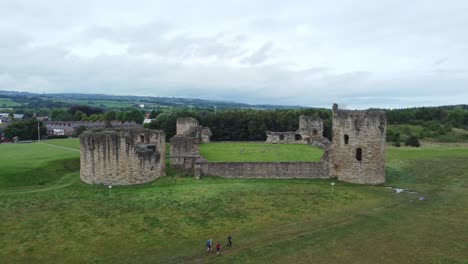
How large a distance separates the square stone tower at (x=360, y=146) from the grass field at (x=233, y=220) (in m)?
1.23

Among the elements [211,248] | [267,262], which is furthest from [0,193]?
[267,262]

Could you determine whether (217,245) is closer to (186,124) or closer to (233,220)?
(233,220)

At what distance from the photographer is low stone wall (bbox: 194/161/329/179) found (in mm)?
28875

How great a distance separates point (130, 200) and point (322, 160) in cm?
1516

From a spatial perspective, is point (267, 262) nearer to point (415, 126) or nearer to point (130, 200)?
point (130, 200)

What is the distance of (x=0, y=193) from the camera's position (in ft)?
80.3

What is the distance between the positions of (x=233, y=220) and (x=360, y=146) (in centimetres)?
1309

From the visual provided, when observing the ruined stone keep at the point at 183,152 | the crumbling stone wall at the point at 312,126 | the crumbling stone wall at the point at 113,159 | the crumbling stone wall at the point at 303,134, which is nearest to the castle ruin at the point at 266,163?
the crumbling stone wall at the point at 113,159

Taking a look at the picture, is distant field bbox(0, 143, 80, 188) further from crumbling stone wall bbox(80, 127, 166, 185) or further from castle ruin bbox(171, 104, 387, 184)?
castle ruin bbox(171, 104, 387, 184)

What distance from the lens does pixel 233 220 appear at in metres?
19.8

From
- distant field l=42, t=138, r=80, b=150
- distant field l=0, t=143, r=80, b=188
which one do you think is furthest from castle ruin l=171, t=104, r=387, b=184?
distant field l=42, t=138, r=80, b=150

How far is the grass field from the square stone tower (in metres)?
1.23

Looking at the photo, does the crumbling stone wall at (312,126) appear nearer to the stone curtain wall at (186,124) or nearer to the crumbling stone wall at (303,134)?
the crumbling stone wall at (303,134)

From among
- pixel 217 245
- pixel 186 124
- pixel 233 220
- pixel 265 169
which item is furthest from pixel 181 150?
pixel 217 245
